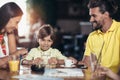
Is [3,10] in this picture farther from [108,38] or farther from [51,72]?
[108,38]

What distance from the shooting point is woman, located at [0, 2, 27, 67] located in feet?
10.1

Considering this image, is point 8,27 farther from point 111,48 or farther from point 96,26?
point 111,48

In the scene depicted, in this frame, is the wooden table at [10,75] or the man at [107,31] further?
the man at [107,31]

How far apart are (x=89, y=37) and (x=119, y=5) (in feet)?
1.20

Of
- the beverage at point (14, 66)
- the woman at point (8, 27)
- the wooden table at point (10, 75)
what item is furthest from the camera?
the woman at point (8, 27)

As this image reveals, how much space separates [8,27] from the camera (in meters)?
3.08

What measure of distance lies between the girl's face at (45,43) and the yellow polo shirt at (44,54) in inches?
Result: 1.2

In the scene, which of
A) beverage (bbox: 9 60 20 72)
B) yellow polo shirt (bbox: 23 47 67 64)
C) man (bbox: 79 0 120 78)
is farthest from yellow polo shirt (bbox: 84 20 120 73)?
beverage (bbox: 9 60 20 72)

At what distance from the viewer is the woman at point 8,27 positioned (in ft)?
10.1

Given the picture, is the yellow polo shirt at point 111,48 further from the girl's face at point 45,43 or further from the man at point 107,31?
the girl's face at point 45,43

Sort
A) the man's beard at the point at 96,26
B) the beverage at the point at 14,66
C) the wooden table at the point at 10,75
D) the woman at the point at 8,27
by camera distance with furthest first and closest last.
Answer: the woman at the point at 8,27 < the man's beard at the point at 96,26 < the beverage at the point at 14,66 < the wooden table at the point at 10,75

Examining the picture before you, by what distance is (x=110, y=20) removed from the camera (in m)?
2.98

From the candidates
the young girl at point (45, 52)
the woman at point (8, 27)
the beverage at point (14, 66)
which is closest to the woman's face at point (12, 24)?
the woman at point (8, 27)

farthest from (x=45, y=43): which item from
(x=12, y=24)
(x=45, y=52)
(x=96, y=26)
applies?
(x=96, y=26)
